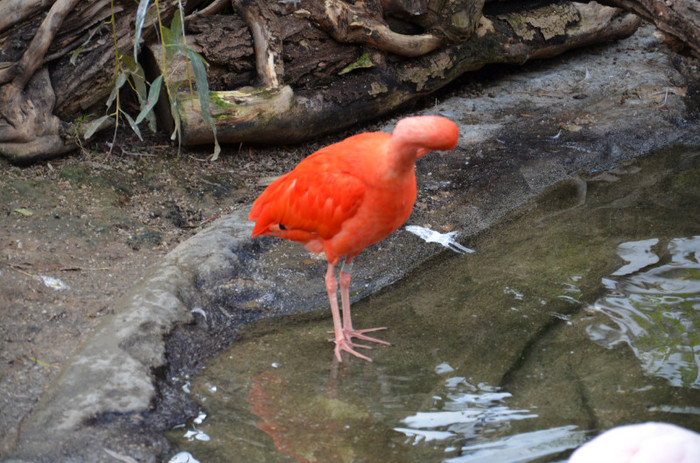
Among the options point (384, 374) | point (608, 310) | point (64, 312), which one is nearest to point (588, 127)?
point (608, 310)

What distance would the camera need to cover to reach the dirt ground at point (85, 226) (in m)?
2.98

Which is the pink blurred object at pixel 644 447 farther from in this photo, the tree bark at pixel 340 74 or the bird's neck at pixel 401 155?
the tree bark at pixel 340 74

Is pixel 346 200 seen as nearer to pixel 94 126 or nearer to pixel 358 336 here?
pixel 358 336

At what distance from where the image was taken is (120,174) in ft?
14.9

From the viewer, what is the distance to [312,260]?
3.91 meters

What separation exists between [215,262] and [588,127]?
3164 mm

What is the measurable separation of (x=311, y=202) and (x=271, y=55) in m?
2.17

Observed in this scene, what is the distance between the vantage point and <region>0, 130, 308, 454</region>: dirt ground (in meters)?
2.98

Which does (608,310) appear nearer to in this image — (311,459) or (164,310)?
(311,459)

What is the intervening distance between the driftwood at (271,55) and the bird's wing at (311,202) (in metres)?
1.58

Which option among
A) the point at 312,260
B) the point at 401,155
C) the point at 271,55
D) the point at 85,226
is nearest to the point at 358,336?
the point at 312,260

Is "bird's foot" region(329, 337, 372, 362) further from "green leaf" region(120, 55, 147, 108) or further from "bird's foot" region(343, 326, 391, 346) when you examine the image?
"green leaf" region(120, 55, 147, 108)

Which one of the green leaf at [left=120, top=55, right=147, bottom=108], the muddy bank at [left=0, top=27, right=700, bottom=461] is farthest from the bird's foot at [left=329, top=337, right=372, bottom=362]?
the green leaf at [left=120, top=55, right=147, bottom=108]

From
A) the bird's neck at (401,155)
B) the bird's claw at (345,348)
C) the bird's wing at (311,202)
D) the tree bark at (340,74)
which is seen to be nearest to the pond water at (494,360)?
the bird's claw at (345,348)
